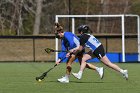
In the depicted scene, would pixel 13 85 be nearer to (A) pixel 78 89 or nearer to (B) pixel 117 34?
(A) pixel 78 89

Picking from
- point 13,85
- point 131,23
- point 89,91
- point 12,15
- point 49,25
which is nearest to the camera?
point 89,91

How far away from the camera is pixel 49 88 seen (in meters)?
14.6

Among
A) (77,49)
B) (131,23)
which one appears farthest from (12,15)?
(77,49)

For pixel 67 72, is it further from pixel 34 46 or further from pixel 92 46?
pixel 34 46

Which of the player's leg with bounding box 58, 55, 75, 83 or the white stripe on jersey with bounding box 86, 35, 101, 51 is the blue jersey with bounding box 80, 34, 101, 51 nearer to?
the white stripe on jersey with bounding box 86, 35, 101, 51

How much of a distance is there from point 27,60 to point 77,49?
1900cm

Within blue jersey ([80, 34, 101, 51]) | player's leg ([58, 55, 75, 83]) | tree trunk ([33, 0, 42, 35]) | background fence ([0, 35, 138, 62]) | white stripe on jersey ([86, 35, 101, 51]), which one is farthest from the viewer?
tree trunk ([33, 0, 42, 35])

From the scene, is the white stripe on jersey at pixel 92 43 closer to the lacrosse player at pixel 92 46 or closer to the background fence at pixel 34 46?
the lacrosse player at pixel 92 46

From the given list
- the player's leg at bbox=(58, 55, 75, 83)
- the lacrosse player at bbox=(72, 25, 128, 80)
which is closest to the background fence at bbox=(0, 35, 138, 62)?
the player's leg at bbox=(58, 55, 75, 83)

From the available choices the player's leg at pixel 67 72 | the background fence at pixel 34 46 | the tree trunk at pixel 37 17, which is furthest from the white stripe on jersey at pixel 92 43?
the tree trunk at pixel 37 17

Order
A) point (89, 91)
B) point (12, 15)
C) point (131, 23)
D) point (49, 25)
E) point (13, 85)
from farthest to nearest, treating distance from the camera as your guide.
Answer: point (12, 15) < point (49, 25) < point (131, 23) < point (13, 85) < point (89, 91)

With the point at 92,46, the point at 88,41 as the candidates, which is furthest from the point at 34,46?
the point at 88,41

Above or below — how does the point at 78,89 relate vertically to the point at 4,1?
below

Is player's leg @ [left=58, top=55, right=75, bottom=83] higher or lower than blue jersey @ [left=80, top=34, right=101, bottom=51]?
lower
